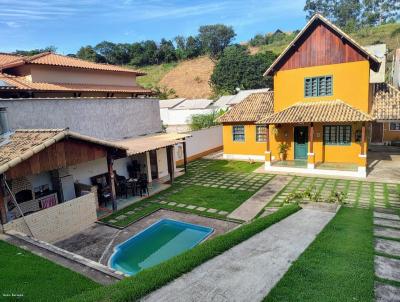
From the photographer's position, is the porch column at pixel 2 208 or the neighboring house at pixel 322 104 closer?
the porch column at pixel 2 208

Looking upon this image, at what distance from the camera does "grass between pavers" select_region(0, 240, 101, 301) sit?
5.94 meters

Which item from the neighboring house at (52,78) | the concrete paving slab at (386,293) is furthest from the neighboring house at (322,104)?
the concrete paving slab at (386,293)

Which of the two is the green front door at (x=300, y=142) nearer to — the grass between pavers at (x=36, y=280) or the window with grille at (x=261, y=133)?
the window with grille at (x=261, y=133)

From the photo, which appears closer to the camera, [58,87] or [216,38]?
[58,87]

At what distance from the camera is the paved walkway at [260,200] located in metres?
13.2

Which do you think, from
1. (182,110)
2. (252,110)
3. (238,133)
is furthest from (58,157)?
(182,110)

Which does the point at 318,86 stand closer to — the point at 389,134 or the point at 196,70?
the point at 389,134

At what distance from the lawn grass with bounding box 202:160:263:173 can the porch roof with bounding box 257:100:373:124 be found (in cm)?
363

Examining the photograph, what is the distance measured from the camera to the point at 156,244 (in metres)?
11.6

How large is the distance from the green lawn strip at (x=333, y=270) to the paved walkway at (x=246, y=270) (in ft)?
0.89

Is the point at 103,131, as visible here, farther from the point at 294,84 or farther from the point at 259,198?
the point at 294,84

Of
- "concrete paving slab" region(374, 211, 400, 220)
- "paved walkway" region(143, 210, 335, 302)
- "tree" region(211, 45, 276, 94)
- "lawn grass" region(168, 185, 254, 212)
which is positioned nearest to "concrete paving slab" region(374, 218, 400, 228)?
"concrete paving slab" region(374, 211, 400, 220)

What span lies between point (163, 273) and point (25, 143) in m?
7.94

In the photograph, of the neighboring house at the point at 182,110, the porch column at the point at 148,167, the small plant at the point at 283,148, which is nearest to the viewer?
the porch column at the point at 148,167
